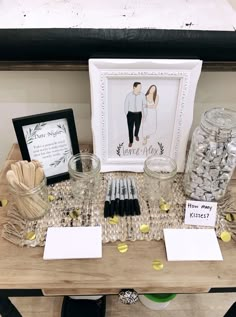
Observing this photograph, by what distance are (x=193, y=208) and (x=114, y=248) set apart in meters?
0.22

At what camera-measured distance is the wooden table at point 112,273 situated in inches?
24.8

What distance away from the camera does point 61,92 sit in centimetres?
89

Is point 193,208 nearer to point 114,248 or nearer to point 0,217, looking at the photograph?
point 114,248

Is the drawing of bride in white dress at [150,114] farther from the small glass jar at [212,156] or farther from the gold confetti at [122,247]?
the gold confetti at [122,247]

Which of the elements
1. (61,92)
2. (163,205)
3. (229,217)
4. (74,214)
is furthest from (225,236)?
(61,92)

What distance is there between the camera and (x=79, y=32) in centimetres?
71

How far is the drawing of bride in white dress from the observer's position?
0.78 metres

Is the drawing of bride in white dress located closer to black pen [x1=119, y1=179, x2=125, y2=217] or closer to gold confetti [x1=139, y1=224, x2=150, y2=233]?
black pen [x1=119, y1=179, x2=125, y2=217]

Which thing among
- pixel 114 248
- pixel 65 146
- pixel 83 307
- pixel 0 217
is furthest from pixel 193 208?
pixel 83 307

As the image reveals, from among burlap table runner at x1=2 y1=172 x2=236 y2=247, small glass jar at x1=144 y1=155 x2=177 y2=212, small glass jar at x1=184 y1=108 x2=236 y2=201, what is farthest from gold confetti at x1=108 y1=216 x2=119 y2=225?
small glass jar at x1=184 y1=108 x2=236 y2=201

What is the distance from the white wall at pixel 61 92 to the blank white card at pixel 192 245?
1.26ft

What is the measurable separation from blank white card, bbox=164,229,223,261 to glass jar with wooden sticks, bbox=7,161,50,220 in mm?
321

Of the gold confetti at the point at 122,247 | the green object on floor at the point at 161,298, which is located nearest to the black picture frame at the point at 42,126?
the gold confetti at the point at 122,247

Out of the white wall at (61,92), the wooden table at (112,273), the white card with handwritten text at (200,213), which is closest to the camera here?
the wooden table at (112,273)
